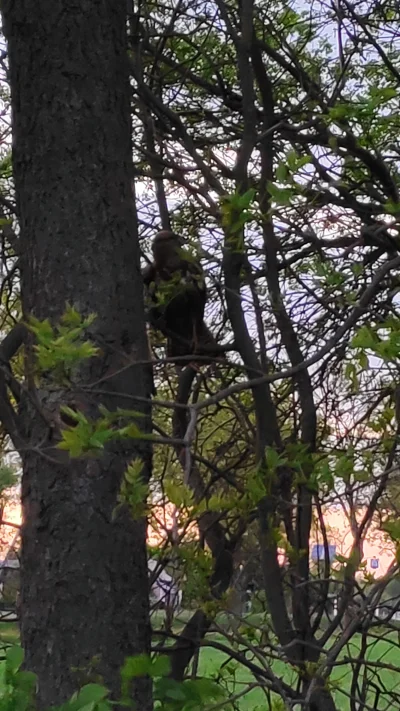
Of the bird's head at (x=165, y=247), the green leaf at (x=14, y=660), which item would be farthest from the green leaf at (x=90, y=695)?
the bird's head at (x=165, y=247)

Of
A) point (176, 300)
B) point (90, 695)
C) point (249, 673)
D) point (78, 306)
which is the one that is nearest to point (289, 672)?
point (249, 673)

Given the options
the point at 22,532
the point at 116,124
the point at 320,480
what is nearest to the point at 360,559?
the point at 320,480

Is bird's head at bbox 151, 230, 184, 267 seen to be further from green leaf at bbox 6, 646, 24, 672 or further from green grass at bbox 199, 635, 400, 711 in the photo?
green leaf at bbox 6, 646, 24, 672

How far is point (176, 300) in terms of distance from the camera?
9.40 ft

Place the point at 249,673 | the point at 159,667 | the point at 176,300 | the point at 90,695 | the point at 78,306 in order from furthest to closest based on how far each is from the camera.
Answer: the point at 176,300 < the point at 249,673 < the point at 78,306 < the point at 159,667 < the point at 90,695

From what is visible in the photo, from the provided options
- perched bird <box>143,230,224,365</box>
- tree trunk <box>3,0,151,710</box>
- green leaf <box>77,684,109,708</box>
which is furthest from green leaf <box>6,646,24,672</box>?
perched bird <box>143,230,224,365</box>

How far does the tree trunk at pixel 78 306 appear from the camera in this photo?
1971mm

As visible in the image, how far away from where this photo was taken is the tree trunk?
1971 mm

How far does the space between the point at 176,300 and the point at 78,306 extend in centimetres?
80

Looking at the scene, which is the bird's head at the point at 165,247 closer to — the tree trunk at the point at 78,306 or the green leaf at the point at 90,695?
the tree trunk at the point at 78,306

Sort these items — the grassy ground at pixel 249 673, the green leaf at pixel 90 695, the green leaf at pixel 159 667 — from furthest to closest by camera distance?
the grassy ground at pixel 249 673, the green leaf at pixel 159 667, the green leaf at pixel 90 695

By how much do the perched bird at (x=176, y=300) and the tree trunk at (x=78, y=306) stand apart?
0.47 metres

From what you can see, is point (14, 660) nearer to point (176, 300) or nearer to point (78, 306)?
point (78, 306)

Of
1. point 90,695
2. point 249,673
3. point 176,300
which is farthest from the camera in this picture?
point 176,300
